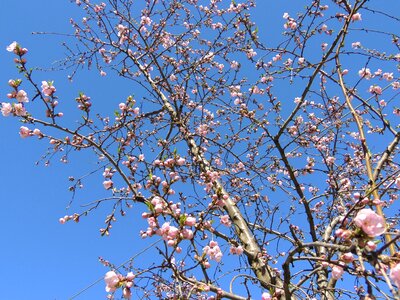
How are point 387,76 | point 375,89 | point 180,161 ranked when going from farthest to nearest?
point 387,76 → point 375,89 → point 180,161

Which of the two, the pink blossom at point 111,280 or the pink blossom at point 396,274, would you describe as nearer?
the pink blossom at point 396,274

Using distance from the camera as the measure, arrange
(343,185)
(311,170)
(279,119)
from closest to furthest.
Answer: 1. (311,170)
2. (279,119)
3. (343,185)

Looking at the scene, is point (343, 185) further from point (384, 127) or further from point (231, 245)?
point (231, 245)

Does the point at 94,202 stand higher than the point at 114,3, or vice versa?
the point at 114,3


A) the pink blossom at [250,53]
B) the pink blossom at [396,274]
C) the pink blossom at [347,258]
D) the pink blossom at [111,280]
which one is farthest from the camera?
the pink blossom at [250,53]

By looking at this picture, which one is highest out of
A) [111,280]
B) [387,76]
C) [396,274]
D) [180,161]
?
[387,76]

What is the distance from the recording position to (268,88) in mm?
5488

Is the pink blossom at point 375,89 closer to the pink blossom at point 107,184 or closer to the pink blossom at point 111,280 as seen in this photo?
the pink blossom at point 107,184

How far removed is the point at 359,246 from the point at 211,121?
16.6 feet

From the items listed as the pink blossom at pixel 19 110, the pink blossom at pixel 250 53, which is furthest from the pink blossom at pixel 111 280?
the pink blossom at pixel 250 53

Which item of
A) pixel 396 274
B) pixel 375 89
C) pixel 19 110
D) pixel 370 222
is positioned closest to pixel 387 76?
pixel 375 89

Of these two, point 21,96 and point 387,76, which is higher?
point 387,76

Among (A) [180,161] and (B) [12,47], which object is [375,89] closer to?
(A) [180,161]

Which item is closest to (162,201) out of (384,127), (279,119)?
(384,127)
